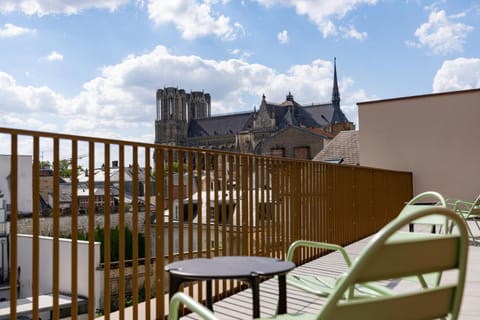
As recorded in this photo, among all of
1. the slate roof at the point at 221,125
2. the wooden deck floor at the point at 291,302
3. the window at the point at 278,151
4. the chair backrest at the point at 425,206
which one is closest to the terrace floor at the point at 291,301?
the wooden deck floor at the point at 291,302

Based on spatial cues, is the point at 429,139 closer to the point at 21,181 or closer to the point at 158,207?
the point at 158,207

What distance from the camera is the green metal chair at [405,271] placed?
1.16 meters

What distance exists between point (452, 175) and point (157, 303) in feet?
32.6

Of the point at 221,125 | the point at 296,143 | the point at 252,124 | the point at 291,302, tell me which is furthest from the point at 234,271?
the point at 221,125

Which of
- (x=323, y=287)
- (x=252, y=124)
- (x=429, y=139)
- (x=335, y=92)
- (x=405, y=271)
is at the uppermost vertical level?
(x=335, y=92)

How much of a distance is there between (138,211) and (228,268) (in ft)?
3.83

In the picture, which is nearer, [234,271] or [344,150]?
[234,271]

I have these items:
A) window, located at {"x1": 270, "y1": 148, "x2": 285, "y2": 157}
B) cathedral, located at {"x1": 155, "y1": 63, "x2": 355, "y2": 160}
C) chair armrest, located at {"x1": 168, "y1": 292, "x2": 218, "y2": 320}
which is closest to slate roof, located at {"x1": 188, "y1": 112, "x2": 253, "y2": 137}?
cathedral, located at {"x1": 155, "y1": 63, "x2": 355, "y2": 160}

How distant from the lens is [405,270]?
4.01 feet

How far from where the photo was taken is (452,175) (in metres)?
11.5

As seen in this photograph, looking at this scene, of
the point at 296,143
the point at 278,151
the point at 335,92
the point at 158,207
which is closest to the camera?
the point at 158,207

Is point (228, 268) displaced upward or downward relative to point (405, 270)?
downward

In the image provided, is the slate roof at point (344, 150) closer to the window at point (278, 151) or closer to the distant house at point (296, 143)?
the distant house at point (296, 143)

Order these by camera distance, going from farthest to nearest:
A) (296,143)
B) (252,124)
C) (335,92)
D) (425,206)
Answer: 1. (335,92)
2. (252,124)
3. (296,143)
4. (425,206)
